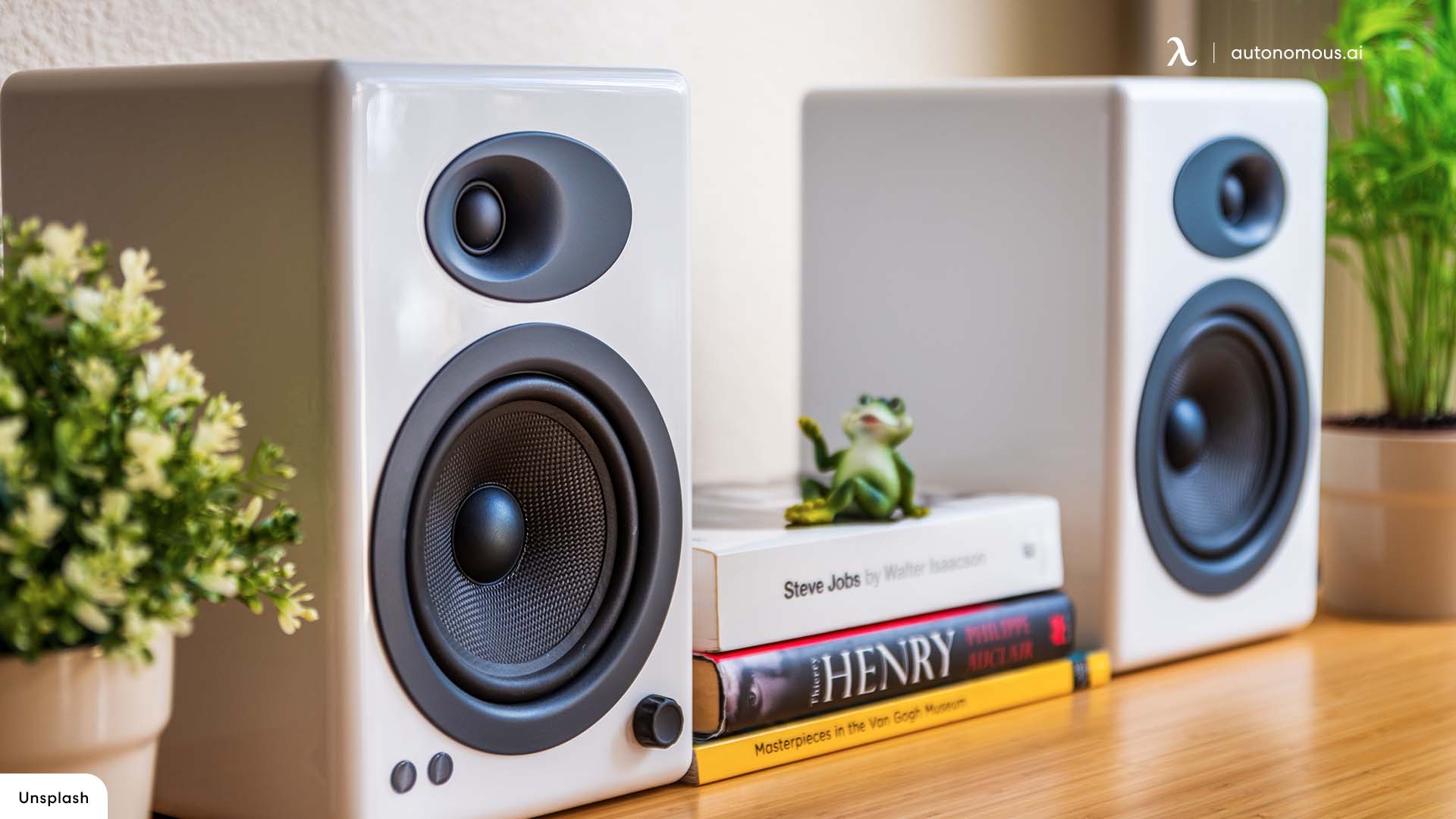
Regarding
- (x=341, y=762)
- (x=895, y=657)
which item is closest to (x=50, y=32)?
(x=341, y=762)

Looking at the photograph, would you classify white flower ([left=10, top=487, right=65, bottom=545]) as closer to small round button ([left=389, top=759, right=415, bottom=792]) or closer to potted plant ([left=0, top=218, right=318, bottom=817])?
potted plant ([left=0, top=218, right=318, bottom=817])

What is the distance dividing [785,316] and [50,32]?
0.65 meters

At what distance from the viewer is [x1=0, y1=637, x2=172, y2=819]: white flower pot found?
2.01ft

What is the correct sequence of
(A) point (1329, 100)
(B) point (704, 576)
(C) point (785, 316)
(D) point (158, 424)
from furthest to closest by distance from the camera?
(A) point (1329, 100), (C) point (785, 316), (B) point (704, 576), (D) point (158, 424)

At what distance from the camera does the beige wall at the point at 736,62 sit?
44.6 inches

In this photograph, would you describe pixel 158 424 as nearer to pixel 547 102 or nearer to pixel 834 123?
pixel 547 102

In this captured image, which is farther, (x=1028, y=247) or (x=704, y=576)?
(x=1028, y=247)

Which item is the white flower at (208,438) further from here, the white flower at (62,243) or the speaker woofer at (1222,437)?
the speaker woofer at (1222,437)

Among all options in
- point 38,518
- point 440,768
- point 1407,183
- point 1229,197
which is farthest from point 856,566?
point 1407,183

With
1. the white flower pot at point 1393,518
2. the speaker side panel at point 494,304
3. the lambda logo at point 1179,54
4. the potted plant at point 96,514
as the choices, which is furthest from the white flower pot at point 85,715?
the lambda logo at point 1179,54

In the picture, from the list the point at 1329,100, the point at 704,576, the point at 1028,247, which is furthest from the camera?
the point at 1329,100

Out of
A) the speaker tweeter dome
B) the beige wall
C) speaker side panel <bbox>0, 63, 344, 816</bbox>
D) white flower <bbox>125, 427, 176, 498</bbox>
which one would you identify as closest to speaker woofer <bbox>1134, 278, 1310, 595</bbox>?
the beige wall

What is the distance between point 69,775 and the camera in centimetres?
63

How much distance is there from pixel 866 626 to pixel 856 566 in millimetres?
41
